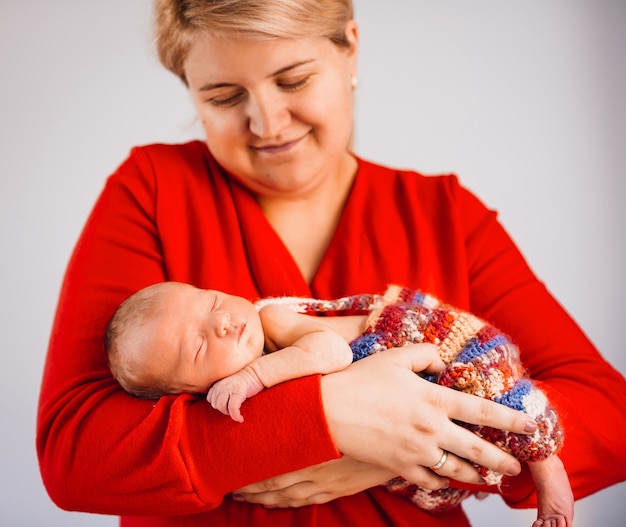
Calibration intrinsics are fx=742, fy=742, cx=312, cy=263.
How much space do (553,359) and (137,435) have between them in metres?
0.87

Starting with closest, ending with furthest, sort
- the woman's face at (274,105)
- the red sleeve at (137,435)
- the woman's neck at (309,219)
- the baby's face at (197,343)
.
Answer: the red sleeve at (137,435)
the baby's face at (197,343)
the woman's face at (274,105)
the woman's neck at (309,219)

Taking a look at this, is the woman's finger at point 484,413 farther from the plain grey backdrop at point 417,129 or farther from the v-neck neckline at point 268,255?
the plain grey backdrop at point 417,129

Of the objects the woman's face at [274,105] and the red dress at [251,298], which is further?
the woman's face at [274,105]

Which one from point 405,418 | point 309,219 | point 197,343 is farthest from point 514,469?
point 309,219

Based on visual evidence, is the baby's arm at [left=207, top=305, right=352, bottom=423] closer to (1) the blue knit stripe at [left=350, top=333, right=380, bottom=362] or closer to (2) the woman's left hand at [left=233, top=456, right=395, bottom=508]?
(1) the blue knit stripe at [left=350, top=333, right=380, bottom=362]

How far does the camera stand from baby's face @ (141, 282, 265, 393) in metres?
1.38

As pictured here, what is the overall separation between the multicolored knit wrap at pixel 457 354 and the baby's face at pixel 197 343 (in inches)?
6.6

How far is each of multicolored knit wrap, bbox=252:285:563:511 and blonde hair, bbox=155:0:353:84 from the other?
0.55m

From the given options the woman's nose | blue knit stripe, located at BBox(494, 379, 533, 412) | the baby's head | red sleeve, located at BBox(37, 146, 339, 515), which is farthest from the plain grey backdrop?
blue knit stripe, located at BBox(494, 379, 533, 412)

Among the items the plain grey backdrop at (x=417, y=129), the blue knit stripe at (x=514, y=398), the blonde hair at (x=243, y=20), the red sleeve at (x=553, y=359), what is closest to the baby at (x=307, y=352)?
the blue knit stripe at (x=514, y=398)

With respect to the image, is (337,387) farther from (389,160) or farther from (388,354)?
(389,160)

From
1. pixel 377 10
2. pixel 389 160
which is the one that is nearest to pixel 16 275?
pixel 389 160

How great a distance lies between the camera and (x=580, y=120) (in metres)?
2.86

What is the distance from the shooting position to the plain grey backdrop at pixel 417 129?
9.28 ft
